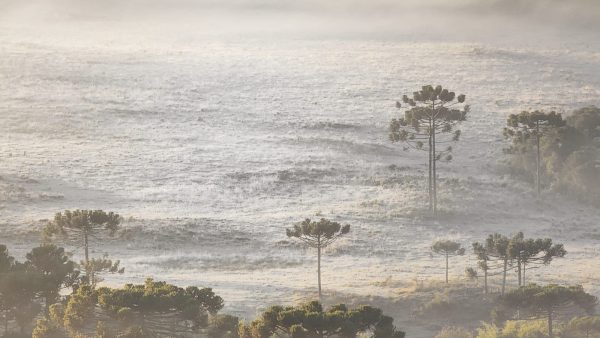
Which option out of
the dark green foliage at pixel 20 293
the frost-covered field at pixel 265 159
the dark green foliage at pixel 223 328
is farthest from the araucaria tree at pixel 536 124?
the dark green foliage at pixel 20 293

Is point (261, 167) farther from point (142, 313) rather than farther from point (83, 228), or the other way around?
point (142, 313)

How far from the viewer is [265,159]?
92.2 meters

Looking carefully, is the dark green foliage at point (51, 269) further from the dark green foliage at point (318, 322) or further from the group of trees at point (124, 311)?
the dark green foliage at point (318, 322)

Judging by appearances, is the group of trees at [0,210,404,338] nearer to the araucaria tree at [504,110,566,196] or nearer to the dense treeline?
the dense treeline

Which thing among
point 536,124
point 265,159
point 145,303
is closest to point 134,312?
point 145,303

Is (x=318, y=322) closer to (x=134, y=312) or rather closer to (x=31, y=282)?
(x=134, y=312)

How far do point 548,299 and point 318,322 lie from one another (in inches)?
605

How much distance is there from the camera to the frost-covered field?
2552 inches

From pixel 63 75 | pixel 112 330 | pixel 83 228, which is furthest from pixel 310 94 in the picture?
pixel 112 330

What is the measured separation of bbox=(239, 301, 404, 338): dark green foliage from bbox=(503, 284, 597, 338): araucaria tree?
12.2m

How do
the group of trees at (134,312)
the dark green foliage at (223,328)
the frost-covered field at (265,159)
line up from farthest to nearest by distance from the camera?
the frost-covered field at (265,159) < the dark green foliage at (223,328) < the group of trees at (134,312)

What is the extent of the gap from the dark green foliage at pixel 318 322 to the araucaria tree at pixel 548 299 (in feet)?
40.2

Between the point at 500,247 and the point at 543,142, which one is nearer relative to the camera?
the point at 500,247

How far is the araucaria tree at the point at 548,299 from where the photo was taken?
45.0 meters
